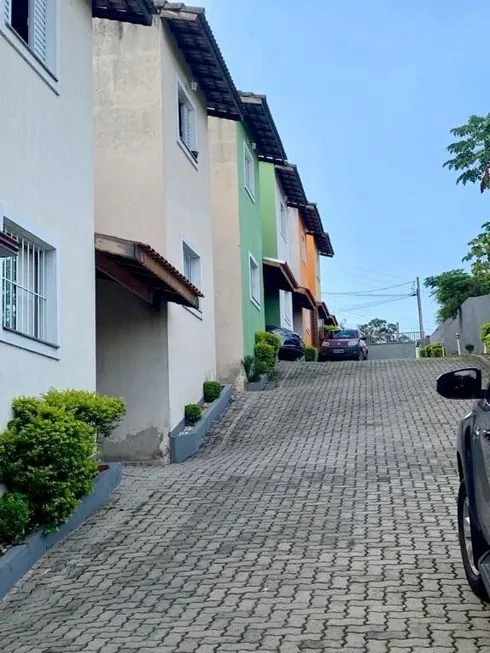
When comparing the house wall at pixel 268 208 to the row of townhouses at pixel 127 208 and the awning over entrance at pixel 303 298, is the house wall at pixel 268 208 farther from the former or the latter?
the awning over entrance at pixel 303 298

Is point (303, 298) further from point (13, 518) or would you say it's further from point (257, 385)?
point (13, 518)

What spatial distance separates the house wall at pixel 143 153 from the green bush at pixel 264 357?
5.04 metres

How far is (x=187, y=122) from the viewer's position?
53.8 ft

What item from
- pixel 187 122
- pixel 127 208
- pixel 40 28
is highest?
pixel 187 122

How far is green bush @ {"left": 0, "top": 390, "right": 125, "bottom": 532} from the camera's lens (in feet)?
26.2

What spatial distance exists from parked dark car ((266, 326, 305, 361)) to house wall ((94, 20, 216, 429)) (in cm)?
1065

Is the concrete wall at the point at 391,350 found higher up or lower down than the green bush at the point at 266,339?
higher up

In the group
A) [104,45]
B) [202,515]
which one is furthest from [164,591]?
[104,45]

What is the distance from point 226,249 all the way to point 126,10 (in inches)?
293

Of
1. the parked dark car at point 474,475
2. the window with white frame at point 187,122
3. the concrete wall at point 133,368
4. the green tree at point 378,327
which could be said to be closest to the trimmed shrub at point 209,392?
the concrete wall at point 133,368

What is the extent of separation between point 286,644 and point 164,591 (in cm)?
167

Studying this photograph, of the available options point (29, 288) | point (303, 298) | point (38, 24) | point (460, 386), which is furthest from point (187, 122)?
point (303, 298)

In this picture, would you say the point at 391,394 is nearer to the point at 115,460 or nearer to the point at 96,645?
the point at 115,460

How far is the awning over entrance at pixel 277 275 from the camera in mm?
23406
